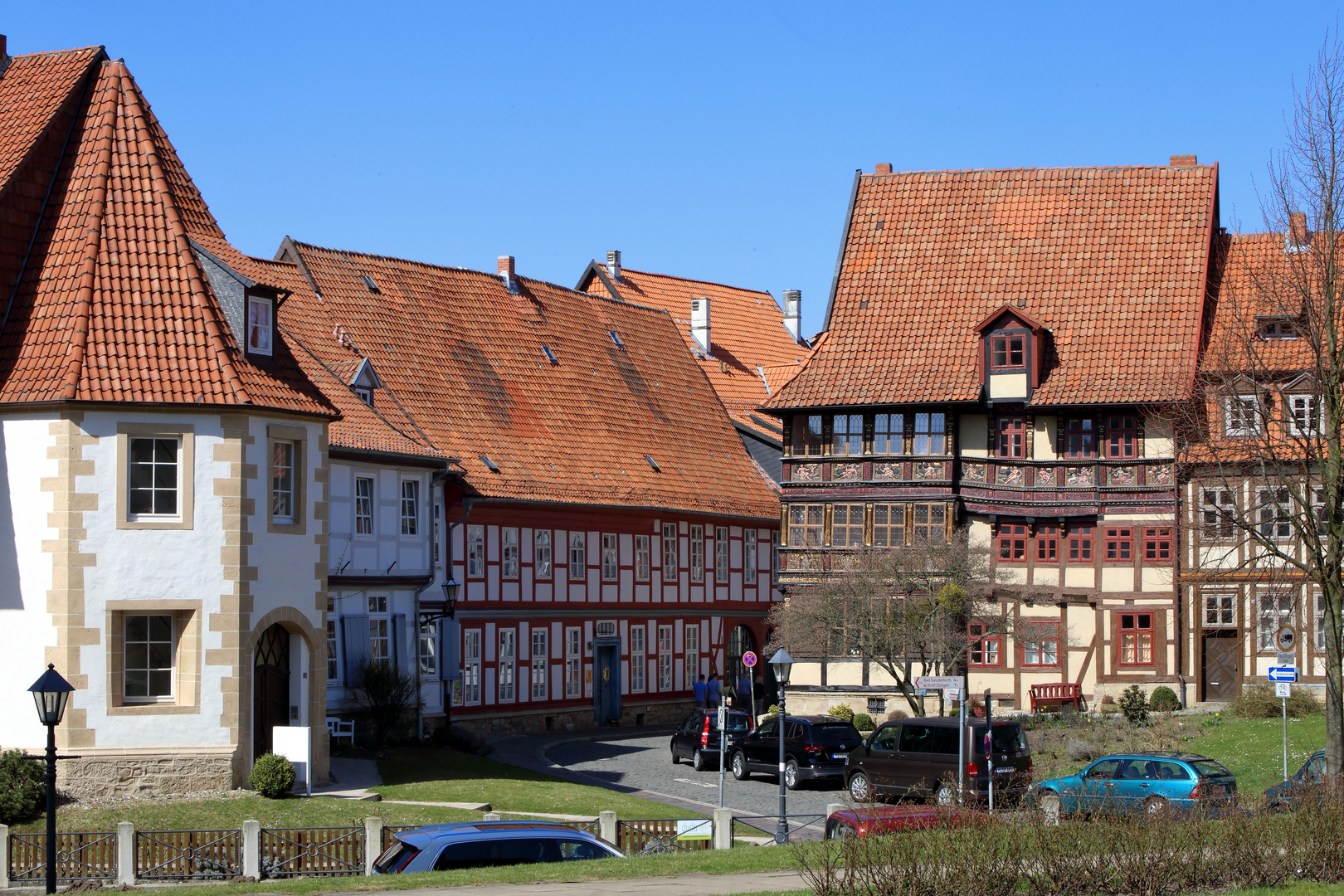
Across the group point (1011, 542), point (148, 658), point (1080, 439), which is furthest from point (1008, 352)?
point (148, 658)

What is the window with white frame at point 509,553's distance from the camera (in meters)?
44.2

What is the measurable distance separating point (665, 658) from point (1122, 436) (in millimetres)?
14876

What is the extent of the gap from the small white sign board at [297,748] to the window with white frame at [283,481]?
366 cm

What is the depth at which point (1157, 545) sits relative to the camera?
1722 inches

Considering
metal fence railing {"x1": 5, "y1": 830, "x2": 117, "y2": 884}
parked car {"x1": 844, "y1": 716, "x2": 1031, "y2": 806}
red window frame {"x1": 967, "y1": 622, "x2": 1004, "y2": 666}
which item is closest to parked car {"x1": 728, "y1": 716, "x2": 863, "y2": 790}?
parked car {"x1": 844, "y1": 716, "x2": 1031, "y2": 806}

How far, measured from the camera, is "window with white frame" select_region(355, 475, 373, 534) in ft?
124

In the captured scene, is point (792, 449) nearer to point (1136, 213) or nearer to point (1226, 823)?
point (1136, 213)

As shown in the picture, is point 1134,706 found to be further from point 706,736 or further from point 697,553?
point 697,553

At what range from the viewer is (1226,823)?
642 inches

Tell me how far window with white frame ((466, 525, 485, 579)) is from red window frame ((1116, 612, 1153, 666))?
16281mm

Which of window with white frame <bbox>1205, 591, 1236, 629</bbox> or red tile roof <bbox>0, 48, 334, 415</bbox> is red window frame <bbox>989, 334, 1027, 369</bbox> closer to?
window with white frame <bbox>1205, 591, 1236, 629</bbox>

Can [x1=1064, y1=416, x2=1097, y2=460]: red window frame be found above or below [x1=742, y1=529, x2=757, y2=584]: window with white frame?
above

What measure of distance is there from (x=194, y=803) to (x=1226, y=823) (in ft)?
54.0

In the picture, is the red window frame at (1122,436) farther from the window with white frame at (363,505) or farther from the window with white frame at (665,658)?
the window with white frame at (363,505)
